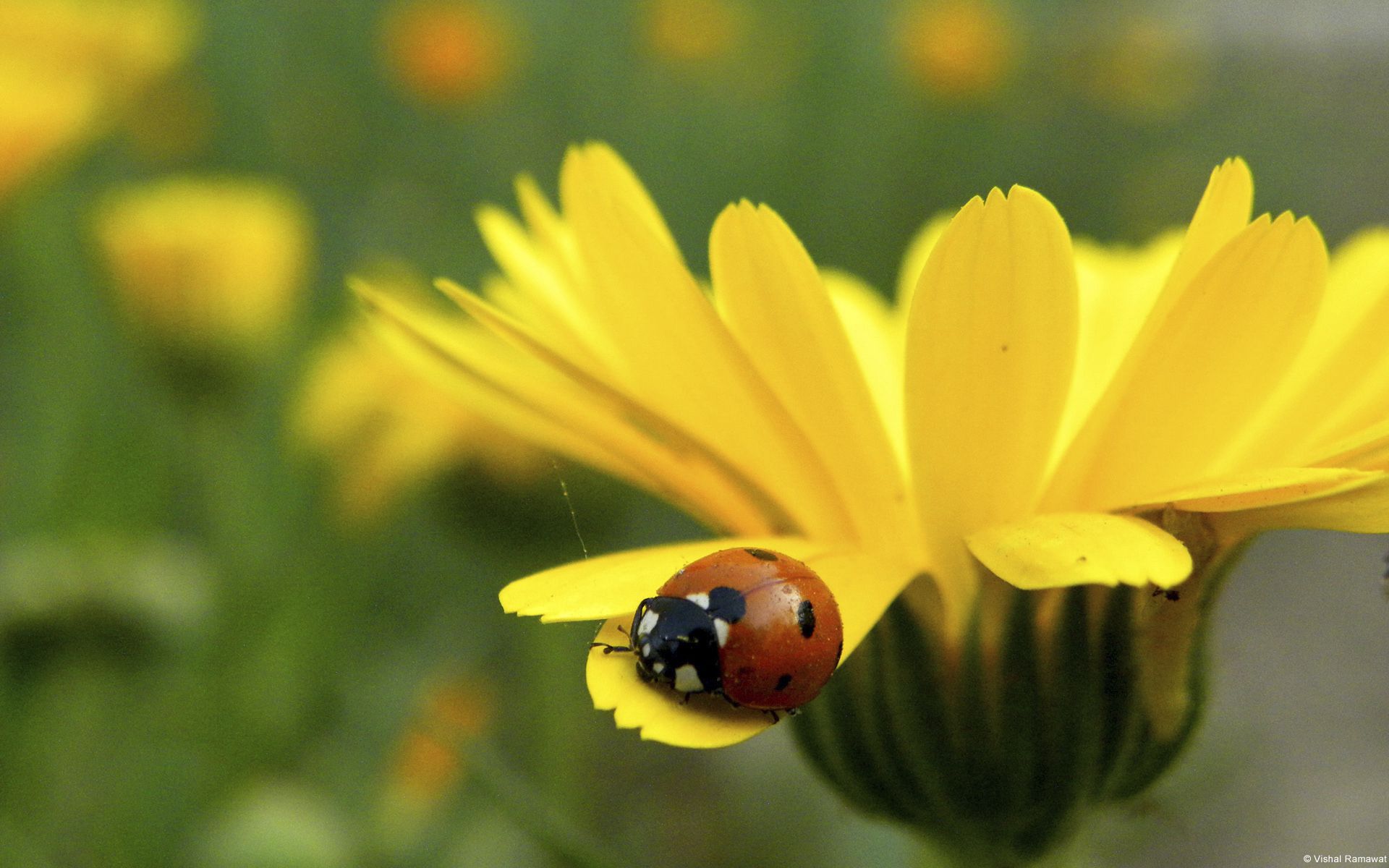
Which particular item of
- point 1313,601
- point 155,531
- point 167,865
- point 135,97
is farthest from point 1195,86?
point 167,865

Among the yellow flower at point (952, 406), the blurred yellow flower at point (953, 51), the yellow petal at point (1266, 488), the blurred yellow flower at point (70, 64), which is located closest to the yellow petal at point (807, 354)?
the yellow flower at point (952, 406)

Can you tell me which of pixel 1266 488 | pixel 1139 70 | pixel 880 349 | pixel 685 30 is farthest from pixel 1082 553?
pixel 1139 70

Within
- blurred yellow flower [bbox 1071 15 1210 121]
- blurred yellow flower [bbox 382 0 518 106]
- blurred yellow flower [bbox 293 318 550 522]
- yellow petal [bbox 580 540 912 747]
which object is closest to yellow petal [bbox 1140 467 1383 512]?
yellow petal [bbox 580 540 912 747]

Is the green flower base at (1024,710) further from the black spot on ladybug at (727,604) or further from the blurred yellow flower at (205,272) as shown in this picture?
the blurred yellow flower at (205,272)

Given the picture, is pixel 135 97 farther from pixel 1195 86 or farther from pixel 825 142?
pixel 1195 86

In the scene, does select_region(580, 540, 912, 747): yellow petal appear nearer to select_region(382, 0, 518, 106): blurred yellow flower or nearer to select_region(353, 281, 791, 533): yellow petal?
select_region(353, 281, 791, 533): yellow petal

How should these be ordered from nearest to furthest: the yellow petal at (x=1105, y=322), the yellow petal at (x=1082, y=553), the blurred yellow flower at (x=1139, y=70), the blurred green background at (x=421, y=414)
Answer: the yellow petal at (x=1082, y=553), the yellow petal at (x=1105, y=322), the blurred green background at (x=421, y=414), the blurred yellow flower at (x=1139, y=70)

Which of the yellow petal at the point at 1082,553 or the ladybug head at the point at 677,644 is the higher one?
the yellow petal at the point at 1082,553

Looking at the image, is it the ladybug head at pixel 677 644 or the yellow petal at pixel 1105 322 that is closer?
the ladybug head at pixel 677 644
